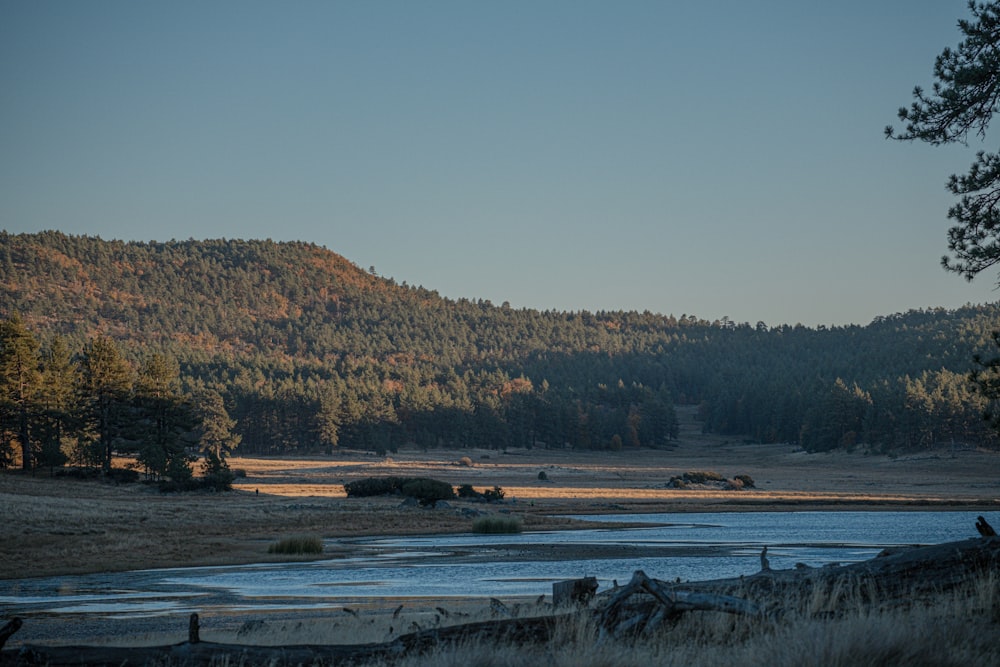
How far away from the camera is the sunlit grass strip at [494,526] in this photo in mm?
49906

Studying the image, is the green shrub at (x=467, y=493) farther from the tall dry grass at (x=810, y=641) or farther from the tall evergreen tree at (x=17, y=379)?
the tall dry grass at (x=810, y=641)

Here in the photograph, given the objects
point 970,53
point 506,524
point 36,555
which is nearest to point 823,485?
point 506,524

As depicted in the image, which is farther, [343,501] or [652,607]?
[343,501]

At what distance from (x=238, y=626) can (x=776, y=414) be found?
17625 cm

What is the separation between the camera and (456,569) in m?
33.7

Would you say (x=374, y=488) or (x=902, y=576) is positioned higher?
(x=902, y=576)

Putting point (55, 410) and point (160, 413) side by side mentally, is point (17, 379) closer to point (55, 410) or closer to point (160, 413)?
point (55, 410)

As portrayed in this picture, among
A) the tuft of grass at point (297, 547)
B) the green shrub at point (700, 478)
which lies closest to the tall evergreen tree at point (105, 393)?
the tuft of grass at point (297, 547)

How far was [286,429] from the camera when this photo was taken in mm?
157875

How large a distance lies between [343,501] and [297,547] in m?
25.6

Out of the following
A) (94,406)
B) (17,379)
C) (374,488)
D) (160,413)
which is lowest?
(374,488)

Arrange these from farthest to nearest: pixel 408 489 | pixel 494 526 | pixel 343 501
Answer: pixel 408 489 → pixel 343 501 → pixel 494 526

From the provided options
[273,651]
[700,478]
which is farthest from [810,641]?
[700,478]

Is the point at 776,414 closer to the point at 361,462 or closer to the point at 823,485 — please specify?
the point at 361,462
